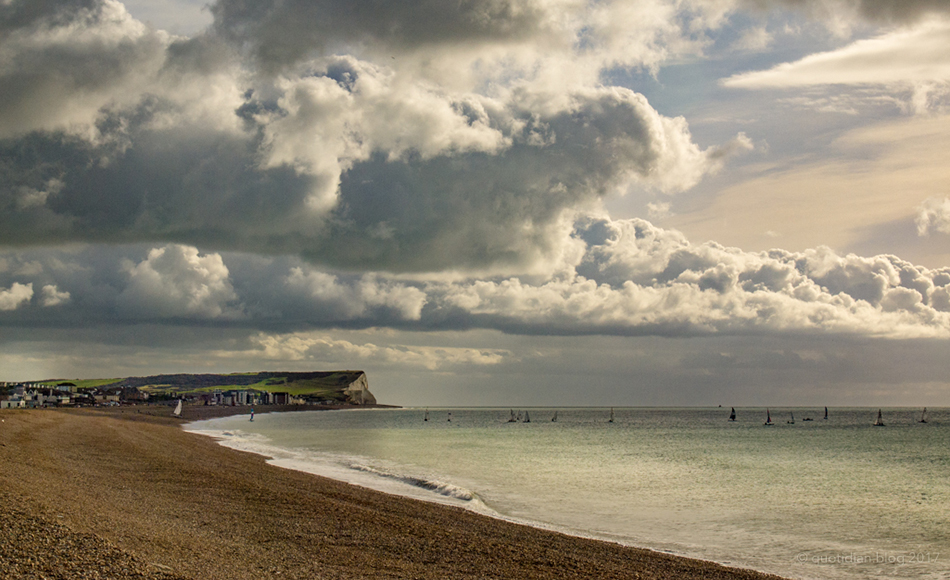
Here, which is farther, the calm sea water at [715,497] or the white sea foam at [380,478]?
the white sea foam at [380,478]

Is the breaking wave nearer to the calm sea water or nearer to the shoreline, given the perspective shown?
the calm sea water

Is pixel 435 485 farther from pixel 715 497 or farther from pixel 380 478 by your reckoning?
pixel 715 497

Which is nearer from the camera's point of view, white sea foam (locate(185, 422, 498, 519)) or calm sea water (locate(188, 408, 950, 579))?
calm sea water (locate(188, 408, 950, 579))

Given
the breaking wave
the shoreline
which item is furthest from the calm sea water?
the shoreline

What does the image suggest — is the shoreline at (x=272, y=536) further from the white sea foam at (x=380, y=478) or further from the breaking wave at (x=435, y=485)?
the breaking wave at (x=435, y=485)

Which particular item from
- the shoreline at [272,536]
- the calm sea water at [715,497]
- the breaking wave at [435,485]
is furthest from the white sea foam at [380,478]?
the shoreline at [272,536]

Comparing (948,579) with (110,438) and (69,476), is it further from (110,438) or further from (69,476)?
(110,438)

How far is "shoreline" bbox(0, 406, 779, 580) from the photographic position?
43.4ft

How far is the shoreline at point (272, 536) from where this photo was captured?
1322cm

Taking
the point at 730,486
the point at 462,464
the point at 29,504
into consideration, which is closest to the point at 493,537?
the point at 29,504

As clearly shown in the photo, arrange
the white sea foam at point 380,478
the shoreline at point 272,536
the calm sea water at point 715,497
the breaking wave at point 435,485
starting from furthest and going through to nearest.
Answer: the breaking wave at point 435,485 → the white sea foam at point 380,478 → the calm sea water at point 715,497 → the shoreline at point 272,536

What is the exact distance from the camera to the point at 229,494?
23.9m

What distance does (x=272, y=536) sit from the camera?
Result: 17.1 metres

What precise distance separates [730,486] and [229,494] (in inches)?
1122
